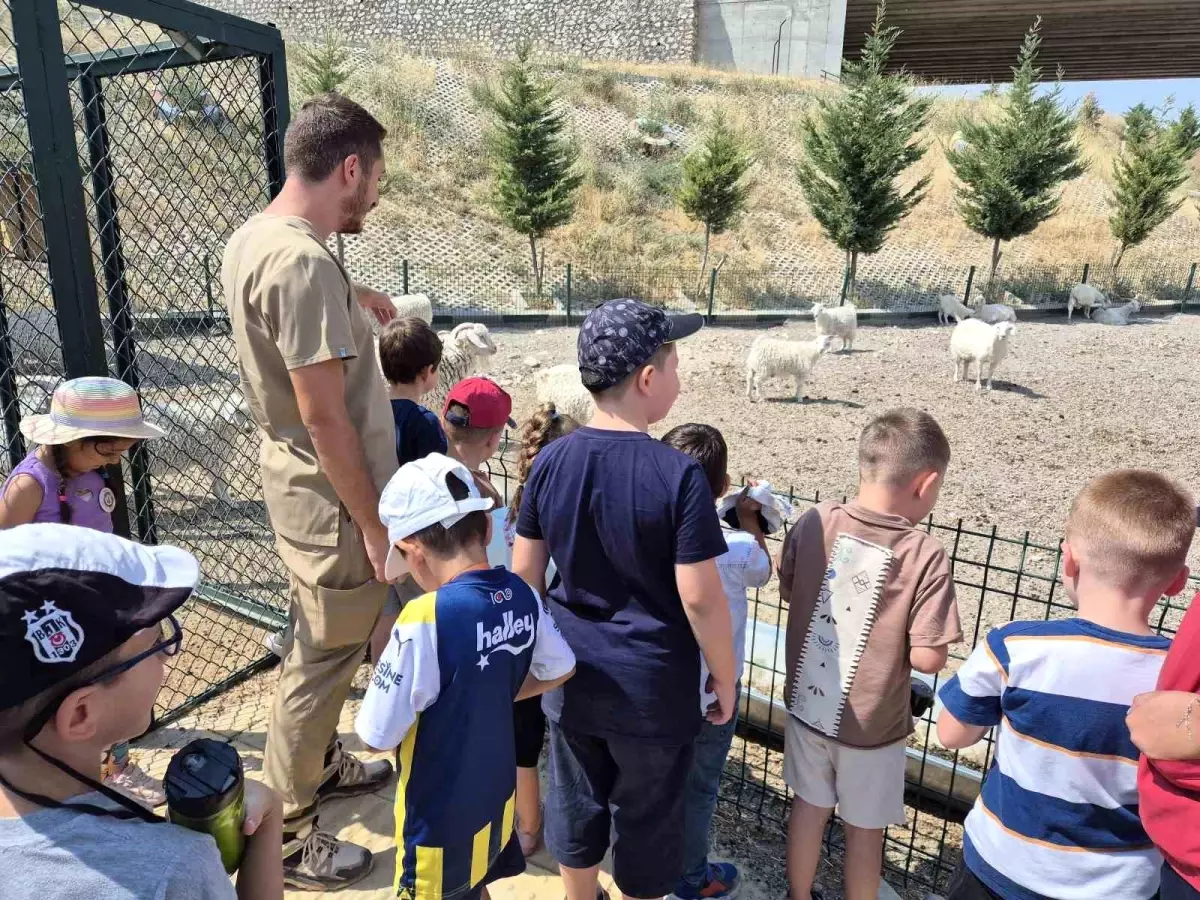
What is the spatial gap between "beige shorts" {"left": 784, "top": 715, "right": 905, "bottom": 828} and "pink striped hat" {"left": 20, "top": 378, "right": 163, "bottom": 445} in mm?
2333

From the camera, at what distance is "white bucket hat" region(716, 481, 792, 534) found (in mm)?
2289

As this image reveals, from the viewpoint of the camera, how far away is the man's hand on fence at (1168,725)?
4.38 ft

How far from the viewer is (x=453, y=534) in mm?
1712

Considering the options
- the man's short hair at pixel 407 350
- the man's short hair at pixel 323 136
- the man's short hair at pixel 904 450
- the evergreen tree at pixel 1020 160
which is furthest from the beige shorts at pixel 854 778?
the evergreen tree at pixel 1020 160

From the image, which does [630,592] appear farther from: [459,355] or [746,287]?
[746,287]

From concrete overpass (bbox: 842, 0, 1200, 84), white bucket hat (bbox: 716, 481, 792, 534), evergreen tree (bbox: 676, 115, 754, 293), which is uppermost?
concrete overpass (bbox: 842, 0, 1200, 84)

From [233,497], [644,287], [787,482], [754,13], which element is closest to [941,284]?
[644,287]

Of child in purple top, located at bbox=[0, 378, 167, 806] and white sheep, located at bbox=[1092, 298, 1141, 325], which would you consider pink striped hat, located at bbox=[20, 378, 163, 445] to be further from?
white sheep, located at bbox=[1092, 298, 1141, 325]

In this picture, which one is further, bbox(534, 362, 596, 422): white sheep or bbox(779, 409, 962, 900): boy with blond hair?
bbox(534, 362, 596, 422): white sheep

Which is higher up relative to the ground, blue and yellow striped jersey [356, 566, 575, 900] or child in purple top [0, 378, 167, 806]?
child in purple top [0, 378, 167, 806]

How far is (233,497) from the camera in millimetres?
6164

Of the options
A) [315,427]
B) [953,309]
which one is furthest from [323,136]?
[953,309]

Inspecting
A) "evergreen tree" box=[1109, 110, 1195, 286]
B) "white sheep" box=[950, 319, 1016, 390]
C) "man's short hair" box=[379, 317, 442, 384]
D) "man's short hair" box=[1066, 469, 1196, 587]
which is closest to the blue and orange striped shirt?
"man's short hair" box=[1066, 469, 1196, 587]

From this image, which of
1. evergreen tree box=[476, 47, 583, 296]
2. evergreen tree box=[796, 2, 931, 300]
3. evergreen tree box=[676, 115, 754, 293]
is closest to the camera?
→ evergreen tree box=[476, 47, 583, 296]
